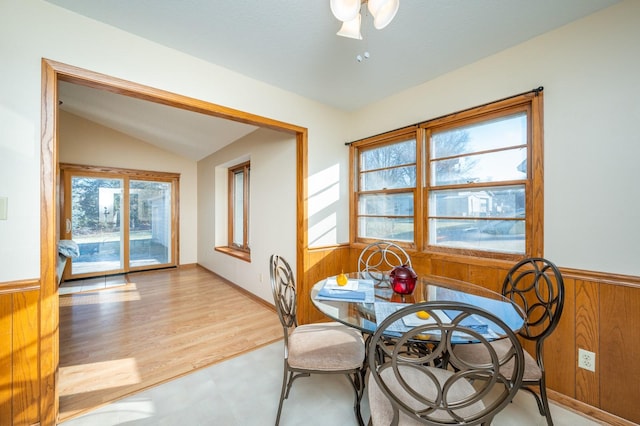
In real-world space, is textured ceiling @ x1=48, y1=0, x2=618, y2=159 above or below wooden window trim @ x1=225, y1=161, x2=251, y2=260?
above

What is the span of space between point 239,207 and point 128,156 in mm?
2672

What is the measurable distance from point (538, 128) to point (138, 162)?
6.52 metres

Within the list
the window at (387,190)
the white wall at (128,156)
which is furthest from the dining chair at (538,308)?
the white wall at (128,156)

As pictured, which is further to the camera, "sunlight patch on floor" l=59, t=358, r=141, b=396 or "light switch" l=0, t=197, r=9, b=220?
"sunlight patch on floor" l=59, t=358, r=141, b=396

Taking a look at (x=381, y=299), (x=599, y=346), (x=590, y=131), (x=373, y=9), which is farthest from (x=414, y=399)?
(x=590, y=131)

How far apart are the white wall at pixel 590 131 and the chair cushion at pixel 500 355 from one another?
0.76m

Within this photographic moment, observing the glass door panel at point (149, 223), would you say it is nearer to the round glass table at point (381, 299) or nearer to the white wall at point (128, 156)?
the white wall at point (128, 156)

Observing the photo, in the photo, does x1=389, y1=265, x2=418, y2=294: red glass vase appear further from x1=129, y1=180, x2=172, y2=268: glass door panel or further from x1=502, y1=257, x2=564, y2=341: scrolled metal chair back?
x1=129, y1=180, x2=172, y2=268: glass door panel

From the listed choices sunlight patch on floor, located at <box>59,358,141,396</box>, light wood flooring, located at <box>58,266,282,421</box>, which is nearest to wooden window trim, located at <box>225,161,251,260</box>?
light wood flooring, located at <box>58,266,282,421</box>

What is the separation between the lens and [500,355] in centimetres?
148

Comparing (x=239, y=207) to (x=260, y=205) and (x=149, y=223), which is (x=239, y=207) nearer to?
(x=260, y=205)

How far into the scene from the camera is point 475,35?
1.86 meters

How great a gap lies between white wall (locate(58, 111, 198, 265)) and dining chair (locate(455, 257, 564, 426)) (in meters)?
5.89

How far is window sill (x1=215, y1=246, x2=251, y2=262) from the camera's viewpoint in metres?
4.13
